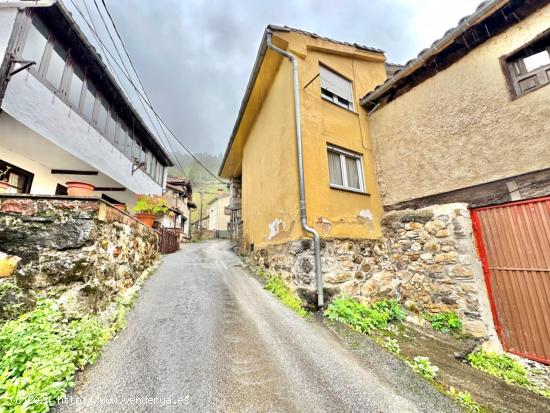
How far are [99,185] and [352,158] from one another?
30.8 feet

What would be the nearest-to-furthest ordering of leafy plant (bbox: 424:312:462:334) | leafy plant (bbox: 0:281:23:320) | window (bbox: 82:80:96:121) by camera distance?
leafy plant (bbox: 0:281:23:320), leafy plant (bbox: 424:312:462:334), window (bbox: 82:80:96:121)

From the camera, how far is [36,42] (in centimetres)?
557

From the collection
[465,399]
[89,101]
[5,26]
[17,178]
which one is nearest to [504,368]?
[465,399]

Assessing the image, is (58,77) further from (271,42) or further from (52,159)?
(271,42)

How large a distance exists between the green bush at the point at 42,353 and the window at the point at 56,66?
6318 mm

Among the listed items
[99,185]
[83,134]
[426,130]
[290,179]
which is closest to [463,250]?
[426,130]

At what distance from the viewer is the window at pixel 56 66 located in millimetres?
5961

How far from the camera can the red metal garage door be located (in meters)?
3.47

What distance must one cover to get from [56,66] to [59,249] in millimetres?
6159

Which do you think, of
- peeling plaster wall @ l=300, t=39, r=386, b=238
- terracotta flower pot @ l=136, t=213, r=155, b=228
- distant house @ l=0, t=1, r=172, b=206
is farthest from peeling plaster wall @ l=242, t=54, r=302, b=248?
distant house @ l=0, t=1, r=172, b=206

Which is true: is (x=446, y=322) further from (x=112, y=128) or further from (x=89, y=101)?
(x=112, y=128)

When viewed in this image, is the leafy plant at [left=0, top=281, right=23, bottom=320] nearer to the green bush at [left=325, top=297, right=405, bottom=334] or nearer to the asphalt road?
Answer: the asphalt road

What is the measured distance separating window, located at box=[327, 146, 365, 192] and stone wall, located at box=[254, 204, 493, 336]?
1.15 meters

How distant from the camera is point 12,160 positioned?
20.0 feet
